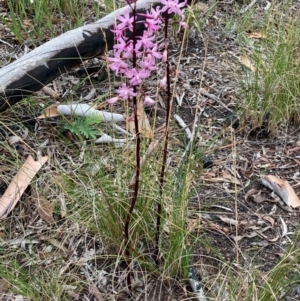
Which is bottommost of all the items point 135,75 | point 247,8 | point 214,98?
point 214,98

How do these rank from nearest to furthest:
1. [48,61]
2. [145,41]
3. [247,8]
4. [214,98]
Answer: [145,41]
[48,61]
[214,98]
[247,8]

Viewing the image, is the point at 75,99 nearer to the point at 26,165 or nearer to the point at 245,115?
the point at 26,165

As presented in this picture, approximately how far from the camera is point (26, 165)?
8.47 ft

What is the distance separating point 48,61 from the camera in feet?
9.28

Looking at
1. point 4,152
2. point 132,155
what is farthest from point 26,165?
point 132,155

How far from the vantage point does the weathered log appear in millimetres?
2691

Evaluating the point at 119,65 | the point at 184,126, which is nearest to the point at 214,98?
the point at 184,126

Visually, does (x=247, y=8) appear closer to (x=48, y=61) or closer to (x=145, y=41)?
(x=48, y=61)

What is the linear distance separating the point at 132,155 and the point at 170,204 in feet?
1.08

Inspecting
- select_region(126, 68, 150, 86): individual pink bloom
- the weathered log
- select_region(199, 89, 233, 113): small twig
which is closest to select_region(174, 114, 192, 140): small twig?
select_region(199, 89, 233, 113): small twig

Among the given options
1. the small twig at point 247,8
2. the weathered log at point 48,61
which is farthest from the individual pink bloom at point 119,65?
the small twig at point 247,8

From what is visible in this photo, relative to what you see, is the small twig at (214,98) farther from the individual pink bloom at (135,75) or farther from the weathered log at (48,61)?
the individual pink bloom at (135,75)

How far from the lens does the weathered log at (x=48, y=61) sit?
8.83 feet

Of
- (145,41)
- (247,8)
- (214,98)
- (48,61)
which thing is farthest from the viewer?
(247,8)
